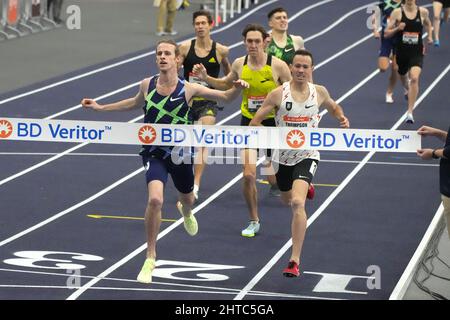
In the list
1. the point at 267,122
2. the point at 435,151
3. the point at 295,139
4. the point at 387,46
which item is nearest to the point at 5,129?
the point at 295,139

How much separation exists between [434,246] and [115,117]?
27.7ft

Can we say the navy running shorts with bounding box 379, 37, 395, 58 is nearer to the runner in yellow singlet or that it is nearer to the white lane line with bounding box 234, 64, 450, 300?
the white lane line with bounding box 234, 64, 450, 300

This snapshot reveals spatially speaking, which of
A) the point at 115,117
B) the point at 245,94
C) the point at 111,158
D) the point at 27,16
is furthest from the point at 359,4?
the point at 245,94

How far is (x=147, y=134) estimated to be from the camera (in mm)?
12047

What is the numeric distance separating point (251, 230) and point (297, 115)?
1.88 m

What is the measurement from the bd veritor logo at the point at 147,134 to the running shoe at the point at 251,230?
6.83ft

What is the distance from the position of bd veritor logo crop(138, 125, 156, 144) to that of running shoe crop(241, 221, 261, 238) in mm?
2082

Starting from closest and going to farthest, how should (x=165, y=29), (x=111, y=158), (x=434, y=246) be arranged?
(x=434, y=246) < (x=111, y=158) < (x=165, y=29)

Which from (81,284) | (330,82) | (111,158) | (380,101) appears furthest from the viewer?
(330,82)

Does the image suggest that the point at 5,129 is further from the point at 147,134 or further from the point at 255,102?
the point at 255,102

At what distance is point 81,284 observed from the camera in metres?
11.7

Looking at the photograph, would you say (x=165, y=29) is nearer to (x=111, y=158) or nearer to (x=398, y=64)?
(x=398, y=64)

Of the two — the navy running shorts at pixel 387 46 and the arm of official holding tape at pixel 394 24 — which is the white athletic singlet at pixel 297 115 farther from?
the navy running shorts at pixel 387 46

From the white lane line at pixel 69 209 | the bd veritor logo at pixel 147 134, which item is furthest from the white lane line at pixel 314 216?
the white lane line at pixel 69 209
